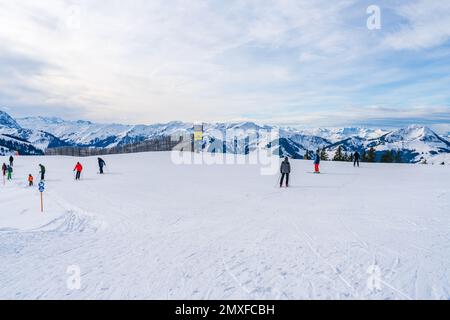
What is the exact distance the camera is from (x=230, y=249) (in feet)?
24.8

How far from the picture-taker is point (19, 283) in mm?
5855

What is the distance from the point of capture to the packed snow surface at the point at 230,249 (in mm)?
5590

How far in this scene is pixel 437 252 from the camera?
286 inches

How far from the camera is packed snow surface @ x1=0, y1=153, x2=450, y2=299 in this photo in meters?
5.59

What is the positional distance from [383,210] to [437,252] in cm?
480

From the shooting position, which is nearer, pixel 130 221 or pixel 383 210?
pixel 130 221

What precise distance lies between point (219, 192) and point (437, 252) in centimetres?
1145
